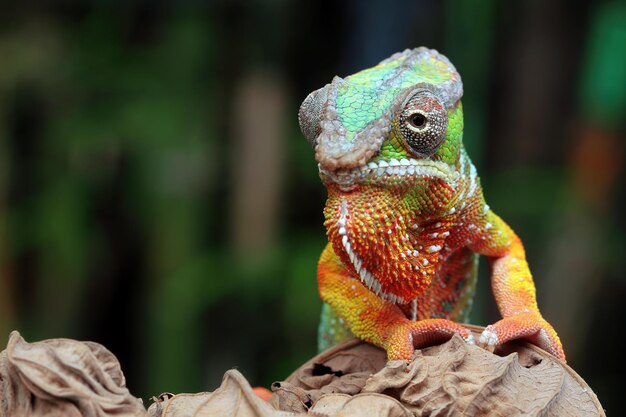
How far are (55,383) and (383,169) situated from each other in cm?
67

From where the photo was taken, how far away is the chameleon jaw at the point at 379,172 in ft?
5.67

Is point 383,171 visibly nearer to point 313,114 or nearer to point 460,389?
point 313,114

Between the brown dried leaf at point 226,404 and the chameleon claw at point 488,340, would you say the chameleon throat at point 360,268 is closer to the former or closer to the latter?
the chameleon claw at point 488,340

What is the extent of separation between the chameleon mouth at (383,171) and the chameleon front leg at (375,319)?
0.98 ft

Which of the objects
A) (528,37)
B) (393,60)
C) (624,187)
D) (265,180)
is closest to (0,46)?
(265,180)

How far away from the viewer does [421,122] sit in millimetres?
1781

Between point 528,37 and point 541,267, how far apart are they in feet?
4.11

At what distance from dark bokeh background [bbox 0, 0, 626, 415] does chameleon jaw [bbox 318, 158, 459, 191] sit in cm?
330

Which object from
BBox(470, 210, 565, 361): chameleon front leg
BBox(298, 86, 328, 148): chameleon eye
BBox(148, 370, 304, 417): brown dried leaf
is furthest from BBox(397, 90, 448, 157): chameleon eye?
BBox(148, 370, 304, 417): brown dried leaf

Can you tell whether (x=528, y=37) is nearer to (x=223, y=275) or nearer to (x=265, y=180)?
(x=265, y=180)

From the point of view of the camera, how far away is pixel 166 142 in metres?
5.39

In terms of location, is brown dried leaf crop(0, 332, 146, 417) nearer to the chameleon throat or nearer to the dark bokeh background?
the chameleon throat

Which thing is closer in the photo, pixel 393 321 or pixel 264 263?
pixel 393 321

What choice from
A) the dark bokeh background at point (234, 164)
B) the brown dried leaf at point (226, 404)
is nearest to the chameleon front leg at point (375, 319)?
the brown dried leaf at point (226, 404)
